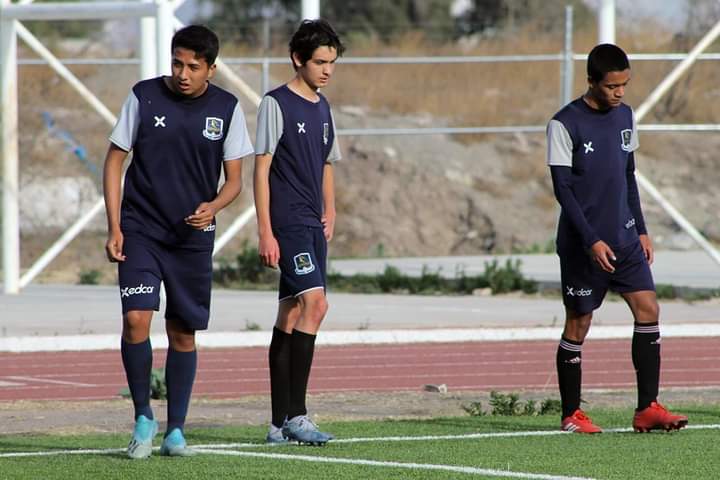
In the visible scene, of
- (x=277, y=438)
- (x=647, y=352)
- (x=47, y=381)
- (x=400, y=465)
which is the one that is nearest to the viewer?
(x=400, y=465)

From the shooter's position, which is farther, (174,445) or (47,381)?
(47,381)

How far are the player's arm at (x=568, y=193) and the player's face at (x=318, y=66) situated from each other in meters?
1.22

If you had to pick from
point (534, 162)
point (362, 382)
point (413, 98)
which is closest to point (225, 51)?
point (413, 98)

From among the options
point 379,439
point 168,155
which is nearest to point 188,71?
point 168,155

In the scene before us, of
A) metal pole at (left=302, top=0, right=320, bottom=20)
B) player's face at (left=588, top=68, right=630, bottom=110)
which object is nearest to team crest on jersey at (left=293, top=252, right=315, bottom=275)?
player's face at (left=588, top=68, right=630, bottom=110)

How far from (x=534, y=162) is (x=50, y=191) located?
447 inches

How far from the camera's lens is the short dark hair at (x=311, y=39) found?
8977 mm

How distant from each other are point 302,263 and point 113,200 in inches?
42.1

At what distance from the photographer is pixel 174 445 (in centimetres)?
855

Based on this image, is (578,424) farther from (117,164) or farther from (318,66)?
(117,164)

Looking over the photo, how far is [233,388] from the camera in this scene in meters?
12.6

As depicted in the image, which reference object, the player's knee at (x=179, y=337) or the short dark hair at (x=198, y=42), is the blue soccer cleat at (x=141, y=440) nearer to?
the player's knee at (x=179, y=337)

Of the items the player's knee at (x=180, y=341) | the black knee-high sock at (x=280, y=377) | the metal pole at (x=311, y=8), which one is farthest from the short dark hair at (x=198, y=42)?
the metal pole at (x=311, y=8)

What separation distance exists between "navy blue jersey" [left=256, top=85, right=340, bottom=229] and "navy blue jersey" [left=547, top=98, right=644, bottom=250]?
4.26 feet
